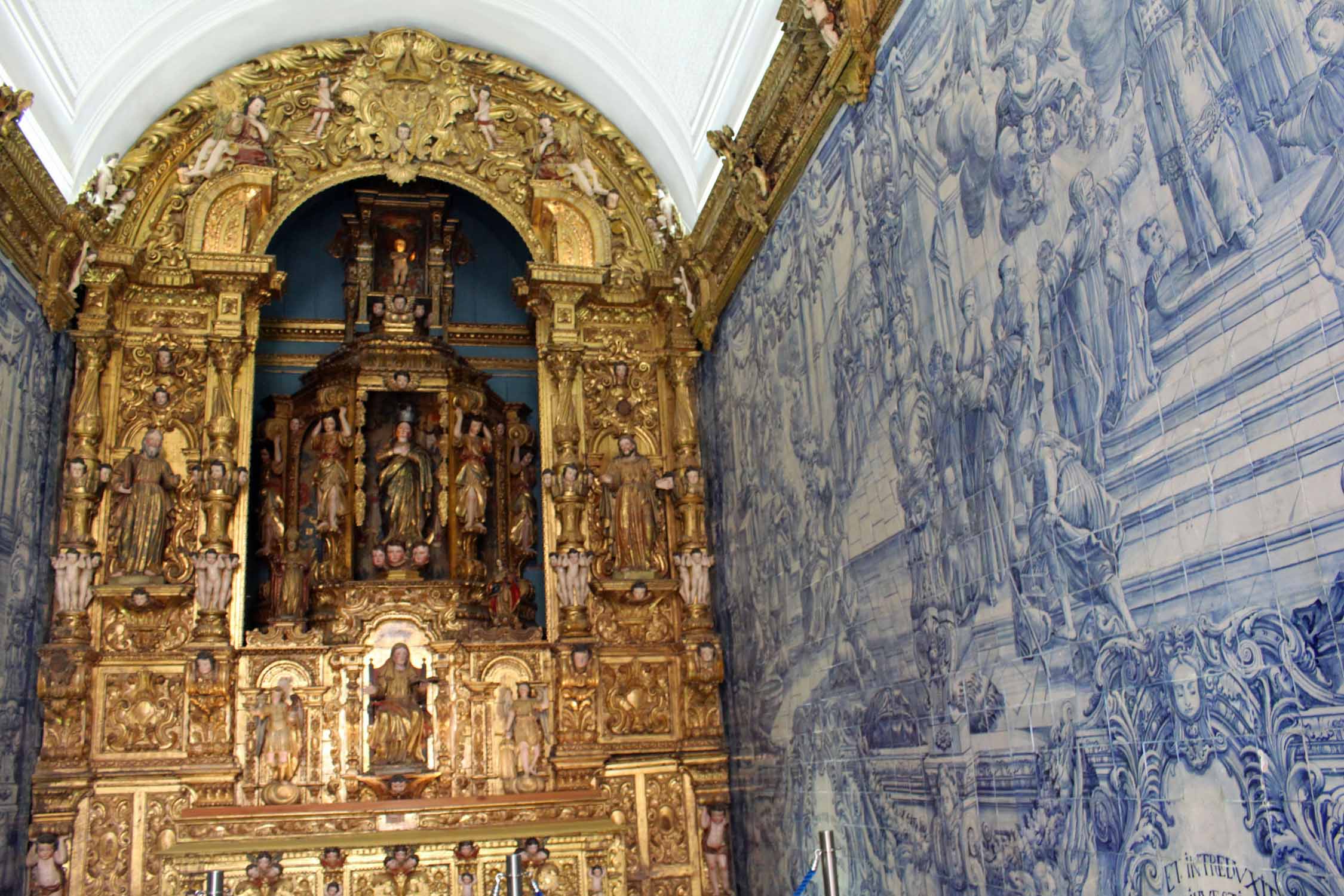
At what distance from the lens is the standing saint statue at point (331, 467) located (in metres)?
12.4

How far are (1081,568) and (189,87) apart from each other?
11411 millimetres

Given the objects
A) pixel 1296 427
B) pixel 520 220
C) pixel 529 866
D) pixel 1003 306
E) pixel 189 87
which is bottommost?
pixel 529 866

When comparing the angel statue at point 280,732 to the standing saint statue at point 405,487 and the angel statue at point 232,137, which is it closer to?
the standing saint statue at point 405,487

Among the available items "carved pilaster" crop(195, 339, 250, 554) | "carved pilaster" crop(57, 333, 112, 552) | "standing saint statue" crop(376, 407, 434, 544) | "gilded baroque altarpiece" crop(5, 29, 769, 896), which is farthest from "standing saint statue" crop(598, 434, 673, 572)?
"carved pilaster" crop(57, 333, 112, 552)

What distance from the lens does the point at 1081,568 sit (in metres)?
5.41

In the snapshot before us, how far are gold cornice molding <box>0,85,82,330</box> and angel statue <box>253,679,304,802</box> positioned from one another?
14.1 ft

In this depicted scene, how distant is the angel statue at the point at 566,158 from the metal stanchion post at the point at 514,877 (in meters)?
8.60

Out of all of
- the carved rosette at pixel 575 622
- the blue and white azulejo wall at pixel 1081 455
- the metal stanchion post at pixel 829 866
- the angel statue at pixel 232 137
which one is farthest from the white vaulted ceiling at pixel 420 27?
the metal stanchion post at pixel 829 866

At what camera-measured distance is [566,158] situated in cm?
1370

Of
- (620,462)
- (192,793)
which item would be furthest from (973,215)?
(192,793)

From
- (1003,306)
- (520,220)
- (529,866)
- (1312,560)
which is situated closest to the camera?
(1312,560)

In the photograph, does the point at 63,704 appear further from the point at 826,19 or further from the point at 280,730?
the point at 826,19

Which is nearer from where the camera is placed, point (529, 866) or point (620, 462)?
point (529, 866)

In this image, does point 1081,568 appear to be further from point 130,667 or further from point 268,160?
point 268,160
